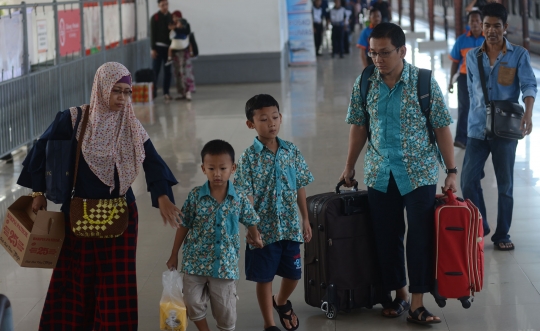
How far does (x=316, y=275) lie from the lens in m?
4.35

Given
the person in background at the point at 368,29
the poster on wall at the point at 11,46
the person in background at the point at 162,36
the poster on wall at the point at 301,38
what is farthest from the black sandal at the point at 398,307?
the poster on wall at the point at 301,38

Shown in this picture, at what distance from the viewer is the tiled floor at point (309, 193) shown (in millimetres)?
4395

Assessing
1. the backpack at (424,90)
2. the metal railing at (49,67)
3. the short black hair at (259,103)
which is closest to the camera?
the short black hair at (259,103)

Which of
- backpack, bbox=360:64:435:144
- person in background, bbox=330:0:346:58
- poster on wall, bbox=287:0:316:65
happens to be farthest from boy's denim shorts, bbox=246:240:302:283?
person in background, bbox=330:0:346:58

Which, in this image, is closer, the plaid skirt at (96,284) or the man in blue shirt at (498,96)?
the plaid skirt at (96,284)

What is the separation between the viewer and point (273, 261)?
4066mm

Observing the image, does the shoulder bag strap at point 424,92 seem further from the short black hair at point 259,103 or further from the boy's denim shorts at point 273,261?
the boy's denim shorts at point 273,261

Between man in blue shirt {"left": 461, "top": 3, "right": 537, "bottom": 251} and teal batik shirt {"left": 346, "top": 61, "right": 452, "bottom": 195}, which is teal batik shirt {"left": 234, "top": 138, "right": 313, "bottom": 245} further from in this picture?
man in blue shirt {"left": 461, "top": 3, "right": 537, "bottom": 251}

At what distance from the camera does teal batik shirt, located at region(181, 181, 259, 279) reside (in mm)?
3861

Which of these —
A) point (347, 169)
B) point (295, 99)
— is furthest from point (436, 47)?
point (347, 169)

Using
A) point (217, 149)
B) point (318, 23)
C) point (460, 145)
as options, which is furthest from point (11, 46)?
point (318, 23)

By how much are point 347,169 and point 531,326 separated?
1225mm

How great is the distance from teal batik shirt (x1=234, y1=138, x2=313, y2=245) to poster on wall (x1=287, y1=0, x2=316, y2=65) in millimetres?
17076

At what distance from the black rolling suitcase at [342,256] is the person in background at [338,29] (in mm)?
18928
